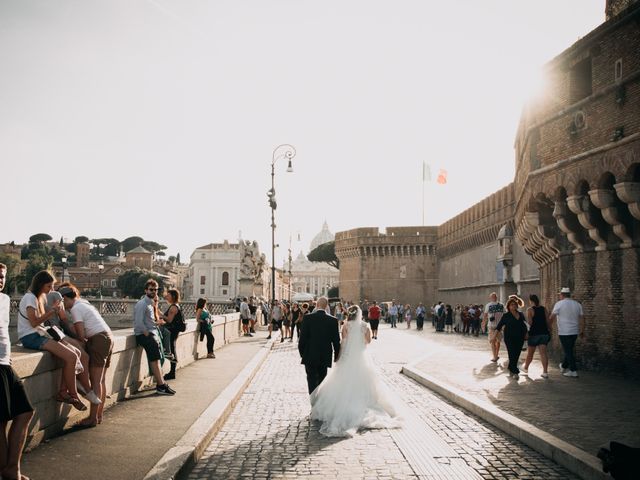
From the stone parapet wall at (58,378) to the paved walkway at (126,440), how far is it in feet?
0.51

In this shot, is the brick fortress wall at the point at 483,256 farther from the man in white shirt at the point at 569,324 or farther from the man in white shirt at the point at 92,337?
the man in white shirt at the point at 92,337

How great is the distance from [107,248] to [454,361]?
596ft

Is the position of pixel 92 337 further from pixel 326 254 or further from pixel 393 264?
pixel 326 254

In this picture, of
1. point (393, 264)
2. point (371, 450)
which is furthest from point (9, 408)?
point (393, 264)

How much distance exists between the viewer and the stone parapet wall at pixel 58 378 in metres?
6.22

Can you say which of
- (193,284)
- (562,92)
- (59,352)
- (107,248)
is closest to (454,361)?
(562,92)

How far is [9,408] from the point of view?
15.6 feet

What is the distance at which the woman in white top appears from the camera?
6230 mm

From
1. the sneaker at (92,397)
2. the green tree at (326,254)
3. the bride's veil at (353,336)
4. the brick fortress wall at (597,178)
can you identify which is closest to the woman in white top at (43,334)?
the sneaker at (92,397)

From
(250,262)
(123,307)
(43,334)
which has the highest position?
(250,262)

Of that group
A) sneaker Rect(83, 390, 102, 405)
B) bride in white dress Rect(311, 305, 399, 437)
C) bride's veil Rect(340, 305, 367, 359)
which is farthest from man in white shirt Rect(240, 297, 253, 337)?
sneaker Rect(83, 390, 102, 405)

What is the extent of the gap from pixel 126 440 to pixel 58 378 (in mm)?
958

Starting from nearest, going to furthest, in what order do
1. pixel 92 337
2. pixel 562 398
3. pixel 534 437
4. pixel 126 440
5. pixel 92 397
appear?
pixel 126 440, pixel 534 437, pixel 92 397, pixel 92 337, pixel 562 398

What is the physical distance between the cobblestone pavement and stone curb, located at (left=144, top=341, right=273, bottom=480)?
0.11 meters
